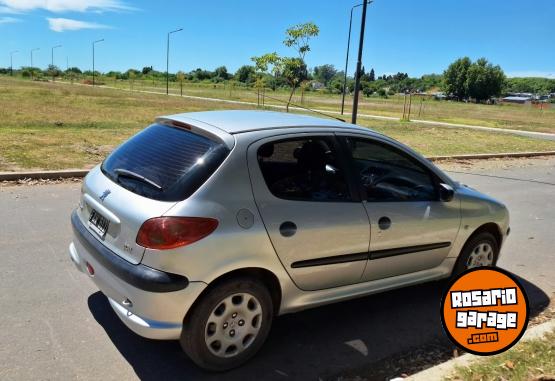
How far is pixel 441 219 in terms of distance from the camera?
414cm

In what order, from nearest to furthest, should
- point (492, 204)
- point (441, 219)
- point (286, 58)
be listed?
point (441, 219), point (492, 204), point (286, 58)

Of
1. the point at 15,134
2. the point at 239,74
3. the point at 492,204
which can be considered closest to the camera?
the point at 492,204

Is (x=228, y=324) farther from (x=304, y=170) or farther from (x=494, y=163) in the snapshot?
(x=494, y=163)

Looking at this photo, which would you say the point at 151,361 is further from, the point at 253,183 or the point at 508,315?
the point at 508,315

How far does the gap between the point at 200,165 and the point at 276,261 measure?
30.5 inches

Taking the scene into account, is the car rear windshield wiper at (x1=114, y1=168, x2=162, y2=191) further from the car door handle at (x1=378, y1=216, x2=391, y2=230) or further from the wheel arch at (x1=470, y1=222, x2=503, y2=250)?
the wheel arch at (x1=470, y1=222, x2=503, y2=250)

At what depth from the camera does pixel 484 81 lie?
372 ft

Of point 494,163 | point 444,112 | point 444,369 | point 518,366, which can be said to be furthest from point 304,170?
point 444,112

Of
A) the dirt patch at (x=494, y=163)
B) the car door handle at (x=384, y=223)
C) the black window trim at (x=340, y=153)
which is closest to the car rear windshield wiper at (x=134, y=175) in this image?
the black window trim at (x=340, y=153)

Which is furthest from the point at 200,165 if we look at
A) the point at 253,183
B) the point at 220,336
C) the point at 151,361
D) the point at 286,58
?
the point at 286,58

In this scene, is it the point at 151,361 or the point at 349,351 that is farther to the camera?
the point at 349,351

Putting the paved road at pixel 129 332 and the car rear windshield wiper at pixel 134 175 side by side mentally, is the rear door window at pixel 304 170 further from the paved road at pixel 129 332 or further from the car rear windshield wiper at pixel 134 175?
the paved road at pixel 129 332

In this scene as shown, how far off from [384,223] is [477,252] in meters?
1.39

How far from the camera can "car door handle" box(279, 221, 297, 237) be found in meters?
3.23
